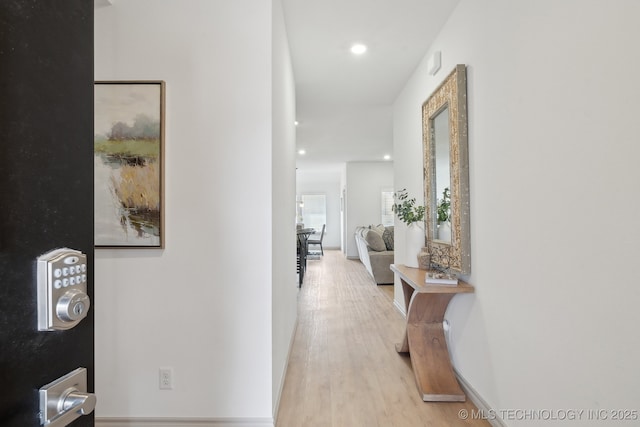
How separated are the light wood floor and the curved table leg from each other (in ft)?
0.24

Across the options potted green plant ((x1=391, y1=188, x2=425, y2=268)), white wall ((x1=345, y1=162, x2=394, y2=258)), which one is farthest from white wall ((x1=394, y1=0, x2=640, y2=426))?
white wall ((x1=345, y1=162, x2=394, y2=258))

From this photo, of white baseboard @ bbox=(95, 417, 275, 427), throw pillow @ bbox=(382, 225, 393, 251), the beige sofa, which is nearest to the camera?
white baseboard @ bbox=(95, 417, 275, 427)

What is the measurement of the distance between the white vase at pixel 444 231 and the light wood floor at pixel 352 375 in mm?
1084

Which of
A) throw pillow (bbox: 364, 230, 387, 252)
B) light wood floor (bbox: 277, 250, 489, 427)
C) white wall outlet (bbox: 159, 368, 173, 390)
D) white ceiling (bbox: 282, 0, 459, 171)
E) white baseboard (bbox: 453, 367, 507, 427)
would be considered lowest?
light wood floor (bbox: 277, 250, 489, 427)

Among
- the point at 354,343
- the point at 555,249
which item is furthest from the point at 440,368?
the point at 555,249

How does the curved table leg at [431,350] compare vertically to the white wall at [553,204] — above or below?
below

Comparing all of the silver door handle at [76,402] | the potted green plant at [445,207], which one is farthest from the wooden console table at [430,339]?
the silver door handle at [76,402]

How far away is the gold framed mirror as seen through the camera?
226cm

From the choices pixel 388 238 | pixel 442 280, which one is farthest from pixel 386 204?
pixel 442 280

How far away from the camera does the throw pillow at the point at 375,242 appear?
6441 millimetres

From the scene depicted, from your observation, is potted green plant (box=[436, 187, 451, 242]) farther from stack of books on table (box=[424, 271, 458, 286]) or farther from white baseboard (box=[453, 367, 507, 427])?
white baseboard (box=[453, 367, 507, 427])

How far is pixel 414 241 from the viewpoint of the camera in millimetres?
2912

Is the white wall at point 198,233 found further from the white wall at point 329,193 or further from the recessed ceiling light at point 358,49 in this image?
the white wall at point 329,193

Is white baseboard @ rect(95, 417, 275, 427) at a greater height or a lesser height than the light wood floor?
greater
